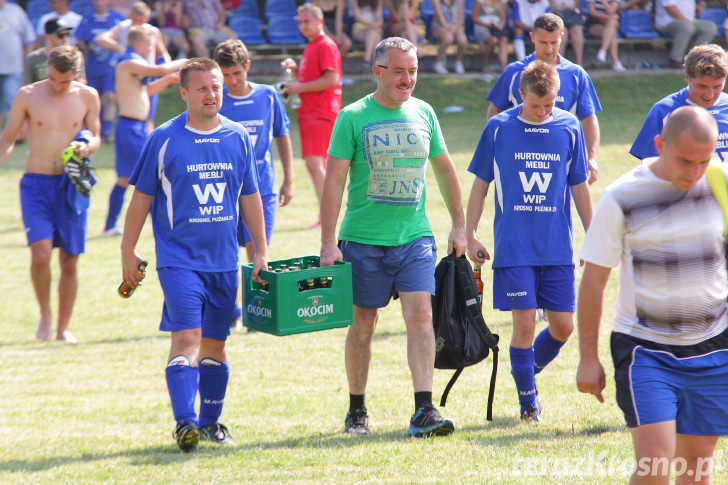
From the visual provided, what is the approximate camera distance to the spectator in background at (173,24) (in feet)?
70.6

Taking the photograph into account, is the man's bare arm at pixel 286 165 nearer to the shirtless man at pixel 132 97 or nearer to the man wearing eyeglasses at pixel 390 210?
the man wearing eyeglasses at pixel 390 210

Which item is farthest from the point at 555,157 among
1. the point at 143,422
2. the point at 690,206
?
the point at 143,422

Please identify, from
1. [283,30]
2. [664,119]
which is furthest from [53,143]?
[283,30]

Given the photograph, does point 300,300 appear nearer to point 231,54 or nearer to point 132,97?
point 231,54

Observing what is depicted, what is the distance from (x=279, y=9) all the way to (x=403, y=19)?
3.66 m

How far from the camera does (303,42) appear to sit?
2267 cm

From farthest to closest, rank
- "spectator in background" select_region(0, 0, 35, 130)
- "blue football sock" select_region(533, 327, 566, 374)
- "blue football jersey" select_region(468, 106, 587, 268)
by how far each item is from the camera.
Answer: "spectator in background" select_region(0, 0, 35, 130) < "blue football sock" select_region(533, 327, 566, 374) < "blue football jersey" select_region(468, 106, 587, 268)

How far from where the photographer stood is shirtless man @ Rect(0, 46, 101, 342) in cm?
863

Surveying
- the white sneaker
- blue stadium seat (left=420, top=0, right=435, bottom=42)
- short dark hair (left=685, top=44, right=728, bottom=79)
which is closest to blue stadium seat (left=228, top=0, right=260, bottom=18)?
blue stadium seat (left=420, top=0, right=435, bottom=42)

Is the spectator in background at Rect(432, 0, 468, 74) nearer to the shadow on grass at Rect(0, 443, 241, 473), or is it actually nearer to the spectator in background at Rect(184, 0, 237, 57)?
the spectator in background at Rect(184, 0, 237, 57)

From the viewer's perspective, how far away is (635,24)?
21.6 m

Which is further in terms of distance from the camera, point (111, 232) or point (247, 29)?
point (247, 29)

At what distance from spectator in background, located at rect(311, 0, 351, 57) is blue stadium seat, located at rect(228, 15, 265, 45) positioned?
5.11 feet

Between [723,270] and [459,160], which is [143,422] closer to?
[723,270]
